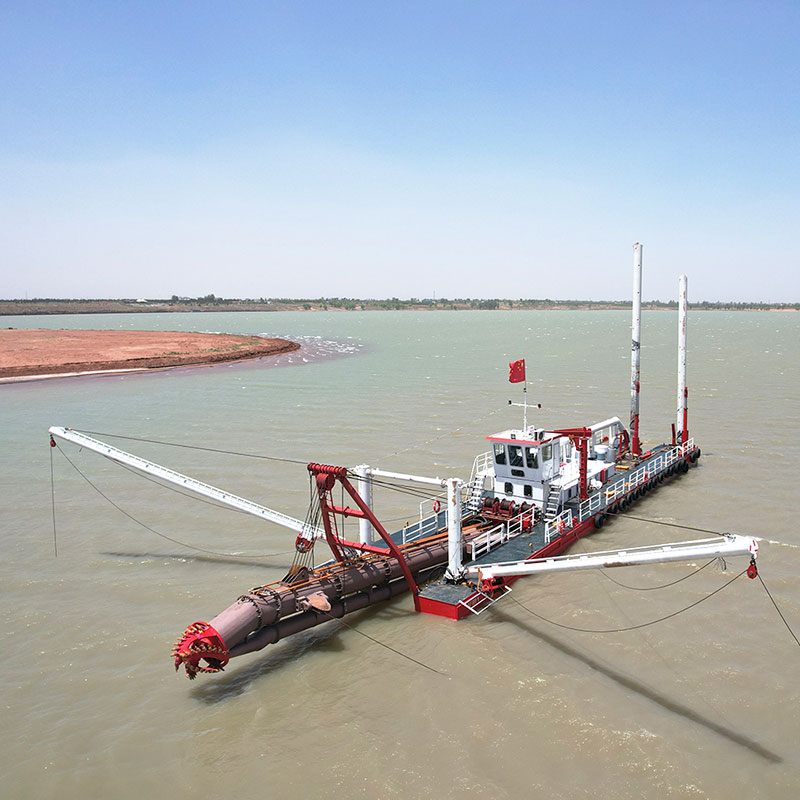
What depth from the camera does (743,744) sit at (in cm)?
1192

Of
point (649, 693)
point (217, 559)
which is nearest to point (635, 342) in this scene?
point (649, 693)

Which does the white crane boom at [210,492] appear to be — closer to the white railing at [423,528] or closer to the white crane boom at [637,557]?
the white railing at [423,528]

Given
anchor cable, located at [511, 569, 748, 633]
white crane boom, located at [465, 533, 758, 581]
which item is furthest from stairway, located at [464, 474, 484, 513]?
white crane boom, located at [465, 533, 758, 581]

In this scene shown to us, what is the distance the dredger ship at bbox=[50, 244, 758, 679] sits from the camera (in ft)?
44.1

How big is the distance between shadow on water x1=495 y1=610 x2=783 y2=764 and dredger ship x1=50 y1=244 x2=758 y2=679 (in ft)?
4.73

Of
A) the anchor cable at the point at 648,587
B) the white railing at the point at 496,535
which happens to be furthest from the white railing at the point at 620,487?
the anchor cable at the point at 648,587

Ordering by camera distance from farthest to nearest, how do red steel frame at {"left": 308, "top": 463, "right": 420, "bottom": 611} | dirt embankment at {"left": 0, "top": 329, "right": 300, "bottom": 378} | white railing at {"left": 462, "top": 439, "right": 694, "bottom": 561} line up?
dirt embankment at {"left": 0, "top": 329, "right": 300, "bottom": 378} → white railing at {"left": 462, "top": 439, "right": 694, "bottom": 561} → red steel frame at {"left": 308, "top": 463, "right": 420, "bottom": 611}

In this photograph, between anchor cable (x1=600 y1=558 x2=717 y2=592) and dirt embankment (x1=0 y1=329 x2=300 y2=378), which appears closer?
anchor cable (x1=600 y1=558 x2=717 y2=592)

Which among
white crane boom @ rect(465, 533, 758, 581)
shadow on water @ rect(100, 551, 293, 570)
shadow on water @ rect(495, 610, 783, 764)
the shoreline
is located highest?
the shoreline

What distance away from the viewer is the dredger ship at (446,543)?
13.4 meters

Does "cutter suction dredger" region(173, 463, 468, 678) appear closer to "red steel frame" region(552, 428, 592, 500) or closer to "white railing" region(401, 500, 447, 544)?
"white railing" region(401, 500, 447, 544)

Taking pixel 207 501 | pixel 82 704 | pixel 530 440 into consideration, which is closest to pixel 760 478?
pixel 530 440

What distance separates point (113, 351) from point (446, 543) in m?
80.0

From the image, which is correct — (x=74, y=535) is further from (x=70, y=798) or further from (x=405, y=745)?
(x=405, y=745)
